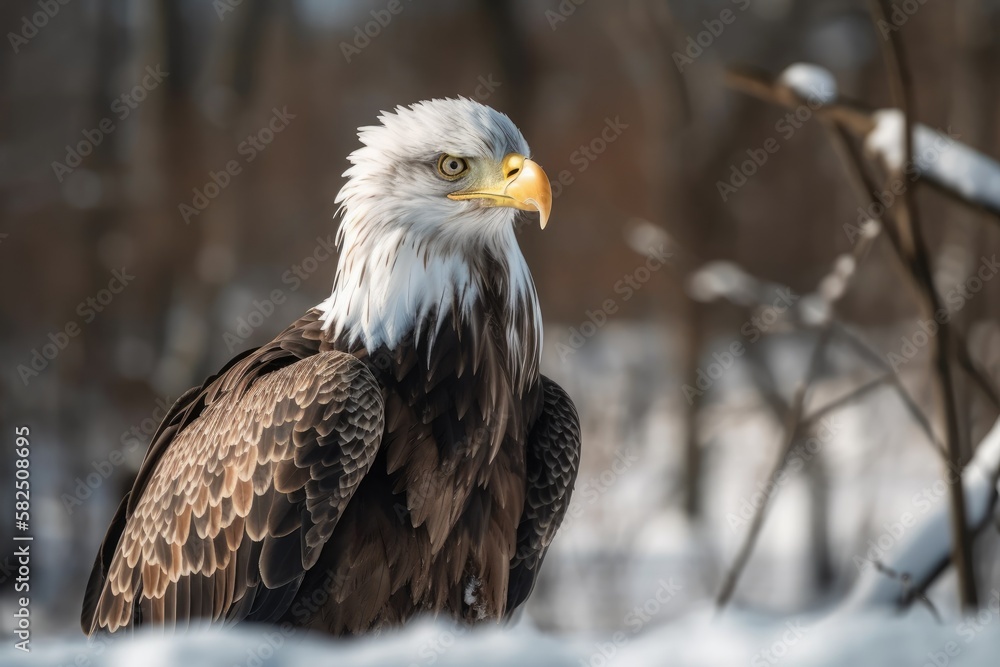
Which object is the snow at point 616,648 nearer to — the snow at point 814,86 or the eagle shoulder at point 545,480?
the eagle shoulder at point 545,480

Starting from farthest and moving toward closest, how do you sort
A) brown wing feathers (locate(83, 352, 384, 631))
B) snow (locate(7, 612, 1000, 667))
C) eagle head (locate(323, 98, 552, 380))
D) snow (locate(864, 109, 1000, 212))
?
1. snow (locate(864, 109, 1000, 212))
2. eagle head (locate(323, 98, 552, 380))
3. brown wing feathers (locate(83, 352, 384, 631))
4. snow (locate(7, 612, 1000, 667))

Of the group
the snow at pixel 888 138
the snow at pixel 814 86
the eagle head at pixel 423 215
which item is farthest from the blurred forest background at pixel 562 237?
the eagle head at pixel 423 215

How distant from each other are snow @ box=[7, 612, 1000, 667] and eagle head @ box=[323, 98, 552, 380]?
106 centimetres

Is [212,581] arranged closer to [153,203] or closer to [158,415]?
[158,415]

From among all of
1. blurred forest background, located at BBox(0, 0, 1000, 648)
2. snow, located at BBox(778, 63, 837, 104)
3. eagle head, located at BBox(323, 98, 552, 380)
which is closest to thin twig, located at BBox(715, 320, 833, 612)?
snow, located at BBox(778, 63, 837, 104)

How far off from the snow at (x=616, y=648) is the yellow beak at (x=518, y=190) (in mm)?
1114

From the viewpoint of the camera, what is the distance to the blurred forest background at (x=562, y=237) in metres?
9.62

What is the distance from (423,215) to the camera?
2.69m

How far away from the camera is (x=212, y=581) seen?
2.70 meters

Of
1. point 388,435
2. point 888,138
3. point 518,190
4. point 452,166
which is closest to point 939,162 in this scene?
point 888,138

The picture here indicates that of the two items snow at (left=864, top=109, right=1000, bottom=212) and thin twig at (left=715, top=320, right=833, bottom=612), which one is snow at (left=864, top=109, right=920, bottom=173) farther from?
thin twig at (left=715, top=320, right=833, bottom=612)

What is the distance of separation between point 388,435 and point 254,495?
16.0 inches

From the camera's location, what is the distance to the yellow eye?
2.69 meters

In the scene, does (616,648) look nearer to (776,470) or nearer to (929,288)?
(776,470)
